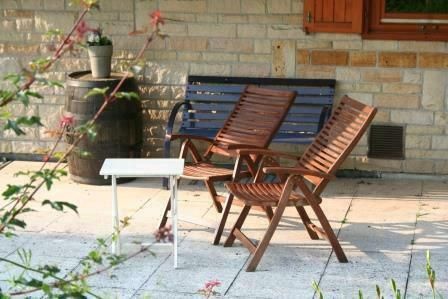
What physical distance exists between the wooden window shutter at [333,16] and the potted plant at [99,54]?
1.62 m

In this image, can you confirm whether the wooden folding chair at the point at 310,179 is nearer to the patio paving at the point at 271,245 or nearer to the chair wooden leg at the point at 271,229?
the chair wooden leg at the point at 271,229

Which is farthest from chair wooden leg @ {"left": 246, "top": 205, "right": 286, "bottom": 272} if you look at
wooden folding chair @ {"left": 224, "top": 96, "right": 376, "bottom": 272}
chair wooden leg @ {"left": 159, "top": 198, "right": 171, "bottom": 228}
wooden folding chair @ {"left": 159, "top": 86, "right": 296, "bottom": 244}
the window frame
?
the window frame

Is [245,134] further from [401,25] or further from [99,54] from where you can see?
[401,25]

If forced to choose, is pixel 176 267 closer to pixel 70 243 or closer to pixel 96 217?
pixel 70 243

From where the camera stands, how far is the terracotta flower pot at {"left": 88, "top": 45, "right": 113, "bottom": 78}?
22.0 feet

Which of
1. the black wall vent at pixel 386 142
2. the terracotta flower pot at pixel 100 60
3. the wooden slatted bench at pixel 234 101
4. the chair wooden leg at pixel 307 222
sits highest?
the terracotta flower pot at pixel 100 60

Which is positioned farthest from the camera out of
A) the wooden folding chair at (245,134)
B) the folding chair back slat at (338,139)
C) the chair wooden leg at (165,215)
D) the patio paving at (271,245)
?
the wooden folding chair at (245,134)

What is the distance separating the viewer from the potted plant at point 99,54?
6699 millimetres

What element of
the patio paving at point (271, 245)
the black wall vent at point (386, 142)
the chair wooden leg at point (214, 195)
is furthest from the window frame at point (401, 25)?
the chair wooden leg at point (214, 195)

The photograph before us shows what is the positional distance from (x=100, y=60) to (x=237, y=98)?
1169 millimetres

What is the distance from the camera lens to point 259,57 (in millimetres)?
6941

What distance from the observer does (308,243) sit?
5289 millimetres

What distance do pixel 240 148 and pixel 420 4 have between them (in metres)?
2.17

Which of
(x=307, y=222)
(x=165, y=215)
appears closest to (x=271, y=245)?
(x=307, y=222)
